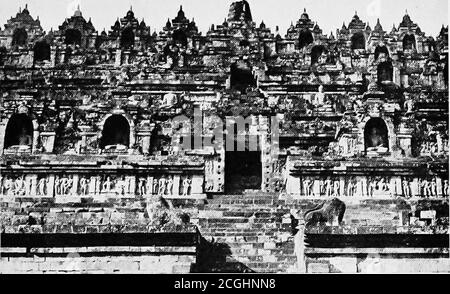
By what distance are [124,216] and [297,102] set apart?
12478 mm

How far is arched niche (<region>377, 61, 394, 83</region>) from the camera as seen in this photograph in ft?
112

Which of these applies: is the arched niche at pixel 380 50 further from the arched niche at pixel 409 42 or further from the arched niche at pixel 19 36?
the arched niche at pixel 19 36

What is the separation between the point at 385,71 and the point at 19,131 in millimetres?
17927

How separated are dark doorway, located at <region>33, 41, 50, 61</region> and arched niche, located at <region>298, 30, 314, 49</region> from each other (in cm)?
1315

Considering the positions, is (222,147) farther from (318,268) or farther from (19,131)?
(318,268)

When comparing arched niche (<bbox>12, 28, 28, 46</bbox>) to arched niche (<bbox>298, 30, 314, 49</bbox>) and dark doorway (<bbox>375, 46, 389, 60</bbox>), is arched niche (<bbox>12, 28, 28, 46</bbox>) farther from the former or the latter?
dark doorway (<bbox>375, 46, 389, 60</bbox>)

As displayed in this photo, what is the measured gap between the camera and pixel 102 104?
1072 inches

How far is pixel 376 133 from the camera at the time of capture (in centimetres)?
2636

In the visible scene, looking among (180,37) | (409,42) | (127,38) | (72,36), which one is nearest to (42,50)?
(72,36)

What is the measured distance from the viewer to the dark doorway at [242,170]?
2555cm

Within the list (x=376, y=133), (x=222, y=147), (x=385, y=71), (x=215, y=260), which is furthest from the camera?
(x=385, y=71)

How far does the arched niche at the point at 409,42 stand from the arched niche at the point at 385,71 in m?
2.69
